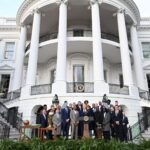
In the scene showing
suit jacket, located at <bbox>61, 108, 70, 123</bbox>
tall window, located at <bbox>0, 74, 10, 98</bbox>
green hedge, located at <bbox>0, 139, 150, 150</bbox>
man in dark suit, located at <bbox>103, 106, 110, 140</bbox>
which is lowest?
green hedge, located at <bbox>0, 139, 150, 150</bbox>

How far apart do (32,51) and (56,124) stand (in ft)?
30.8

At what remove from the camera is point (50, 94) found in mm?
14078

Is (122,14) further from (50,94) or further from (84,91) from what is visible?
(50,94)

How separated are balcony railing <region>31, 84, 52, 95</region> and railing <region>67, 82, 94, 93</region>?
4.83 feet

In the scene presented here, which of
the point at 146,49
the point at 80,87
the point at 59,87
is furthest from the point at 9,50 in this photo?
the point at 146,49

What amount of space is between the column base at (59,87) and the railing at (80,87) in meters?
0.40

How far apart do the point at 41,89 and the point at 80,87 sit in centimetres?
296

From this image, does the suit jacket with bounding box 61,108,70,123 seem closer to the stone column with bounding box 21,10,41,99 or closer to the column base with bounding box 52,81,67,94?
the column base with bounding box 52,81,67,94

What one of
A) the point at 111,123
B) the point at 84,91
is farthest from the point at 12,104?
the point at 111,123

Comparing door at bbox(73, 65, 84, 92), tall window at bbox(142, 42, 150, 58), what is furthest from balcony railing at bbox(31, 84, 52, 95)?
tall window at bbox(142, 42, 150, 58)

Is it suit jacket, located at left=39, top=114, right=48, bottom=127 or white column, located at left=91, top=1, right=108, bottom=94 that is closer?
suit jacket, located at left=39, top=114, right=48, bottom=127

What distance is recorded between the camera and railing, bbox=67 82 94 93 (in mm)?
14294

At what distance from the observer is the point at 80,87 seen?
1454cm

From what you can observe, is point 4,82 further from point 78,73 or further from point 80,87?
point 80,87
